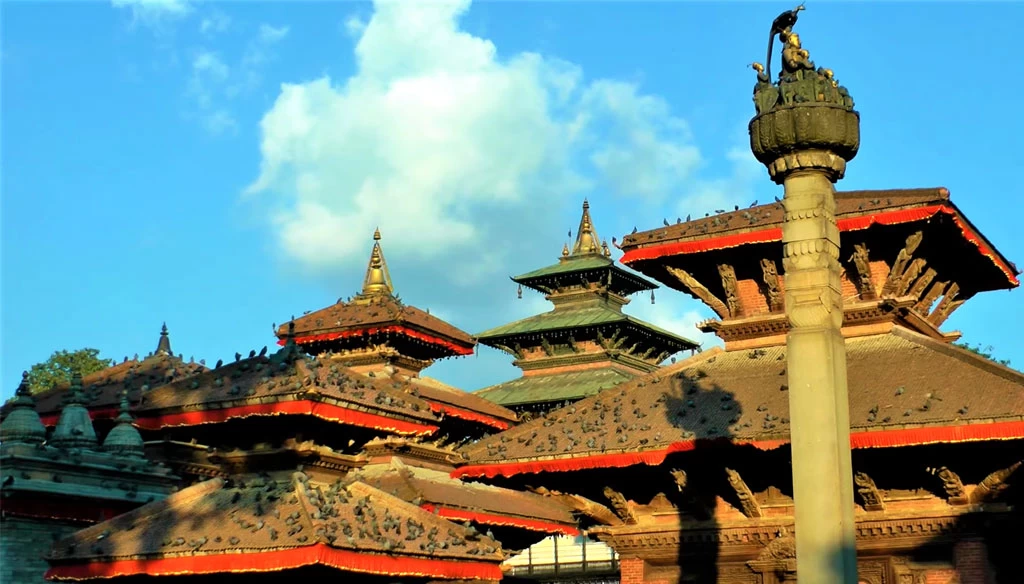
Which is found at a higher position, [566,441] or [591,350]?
[591,350]

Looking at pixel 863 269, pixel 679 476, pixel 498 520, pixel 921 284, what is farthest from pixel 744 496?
pixel 498 520

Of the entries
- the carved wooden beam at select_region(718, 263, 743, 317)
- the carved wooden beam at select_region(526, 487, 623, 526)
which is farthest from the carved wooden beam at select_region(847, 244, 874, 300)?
the carved wooden beam at select_region(526, 487, 623, 526)

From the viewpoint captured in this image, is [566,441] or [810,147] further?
[566,441]

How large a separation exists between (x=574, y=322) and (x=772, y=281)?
103 ft

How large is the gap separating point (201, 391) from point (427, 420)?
364 centimetres

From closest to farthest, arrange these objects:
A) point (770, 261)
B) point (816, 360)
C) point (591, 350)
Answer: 1. point (816, 360)
2. point (770, 261)
3. point (591, 350)

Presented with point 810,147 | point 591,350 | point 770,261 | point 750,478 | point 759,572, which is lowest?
point 759,572

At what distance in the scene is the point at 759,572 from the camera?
2267 centimetres

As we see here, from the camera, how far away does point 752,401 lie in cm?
2280

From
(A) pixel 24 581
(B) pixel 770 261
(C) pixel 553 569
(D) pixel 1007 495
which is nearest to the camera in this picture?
(D) pixel 1007 495

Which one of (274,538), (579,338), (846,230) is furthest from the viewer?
(579,338)

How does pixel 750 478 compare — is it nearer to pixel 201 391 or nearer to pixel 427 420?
pixel 427 420

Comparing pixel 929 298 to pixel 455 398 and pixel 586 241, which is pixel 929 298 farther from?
pixel 586 241

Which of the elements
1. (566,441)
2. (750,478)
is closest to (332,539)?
(566,441)
